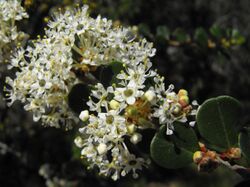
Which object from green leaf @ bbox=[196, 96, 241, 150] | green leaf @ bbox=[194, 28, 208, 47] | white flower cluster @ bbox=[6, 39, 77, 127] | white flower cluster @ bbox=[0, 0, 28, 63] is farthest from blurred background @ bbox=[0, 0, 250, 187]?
green leaf @ bbox=[196, 96, 241, 150]

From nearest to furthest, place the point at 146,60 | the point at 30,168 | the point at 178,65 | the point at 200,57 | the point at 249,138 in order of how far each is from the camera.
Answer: the point at 249,138, the point at 146,60, the point at 200,57, the point at 30,168, the point at 178,65

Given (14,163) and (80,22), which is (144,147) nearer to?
A: (80,22)

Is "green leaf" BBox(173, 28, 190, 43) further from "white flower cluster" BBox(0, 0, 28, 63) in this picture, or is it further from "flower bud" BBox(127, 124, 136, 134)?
"flower bud" BBox(127, 124, 136, 134)

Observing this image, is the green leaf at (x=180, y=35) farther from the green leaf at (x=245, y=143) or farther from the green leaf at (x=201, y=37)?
the green leaf at (x=245, y=143)

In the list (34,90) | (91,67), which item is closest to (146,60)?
(91,67)

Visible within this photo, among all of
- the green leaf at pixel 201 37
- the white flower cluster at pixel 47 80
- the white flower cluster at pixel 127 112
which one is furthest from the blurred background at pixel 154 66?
the white flower cluster at pixel 127 112

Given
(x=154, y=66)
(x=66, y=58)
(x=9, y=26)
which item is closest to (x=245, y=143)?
(x=66, y=58)

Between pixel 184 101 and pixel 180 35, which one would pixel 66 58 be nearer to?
pixel 184 101
